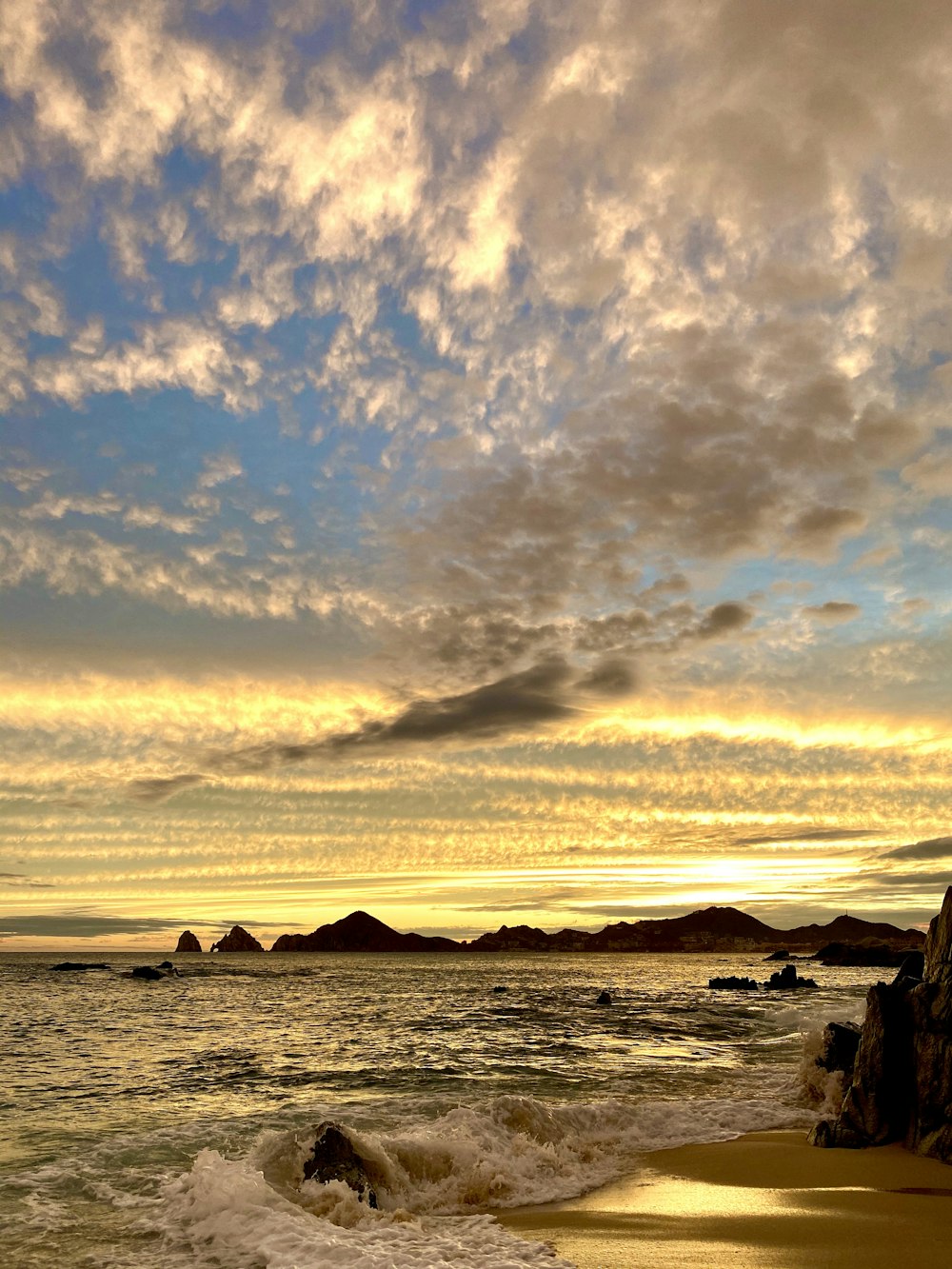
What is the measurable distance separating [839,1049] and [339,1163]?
53.9ft

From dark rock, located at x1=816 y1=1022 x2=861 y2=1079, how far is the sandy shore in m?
6.79

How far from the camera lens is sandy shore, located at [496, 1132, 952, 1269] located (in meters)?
10.4

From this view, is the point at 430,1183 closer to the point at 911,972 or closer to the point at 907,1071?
the point at 907,1071

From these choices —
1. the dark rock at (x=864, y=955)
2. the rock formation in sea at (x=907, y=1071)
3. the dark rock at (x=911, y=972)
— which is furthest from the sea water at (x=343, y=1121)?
the dark rock at (x=864, y=955)

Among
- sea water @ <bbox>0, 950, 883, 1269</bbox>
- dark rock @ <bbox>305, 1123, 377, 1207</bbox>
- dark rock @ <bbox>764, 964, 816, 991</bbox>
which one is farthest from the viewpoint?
dark rock @ <bbox>764, 964, 816, 991</bbox>

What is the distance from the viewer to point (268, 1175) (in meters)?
14.6

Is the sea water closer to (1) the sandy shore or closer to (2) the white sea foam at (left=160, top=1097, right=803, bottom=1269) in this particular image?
(2) the white sea foam at (left=160, top=1097, right=803, bottom=1269)

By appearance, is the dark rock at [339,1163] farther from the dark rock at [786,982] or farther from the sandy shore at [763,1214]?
the dark rock at [786,982]

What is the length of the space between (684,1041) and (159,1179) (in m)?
29.2

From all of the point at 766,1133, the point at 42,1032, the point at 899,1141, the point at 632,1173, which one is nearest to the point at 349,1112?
the point at 632,1173

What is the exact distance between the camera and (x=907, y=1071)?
18.4 m

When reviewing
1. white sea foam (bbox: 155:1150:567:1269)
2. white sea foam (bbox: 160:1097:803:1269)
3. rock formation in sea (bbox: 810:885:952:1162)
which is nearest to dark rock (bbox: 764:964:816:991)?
white sea foam (bbox: 160:1097:803:1269)

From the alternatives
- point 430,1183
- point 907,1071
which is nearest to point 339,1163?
point 430,1183

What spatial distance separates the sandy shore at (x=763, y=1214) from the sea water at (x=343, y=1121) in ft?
3.15
